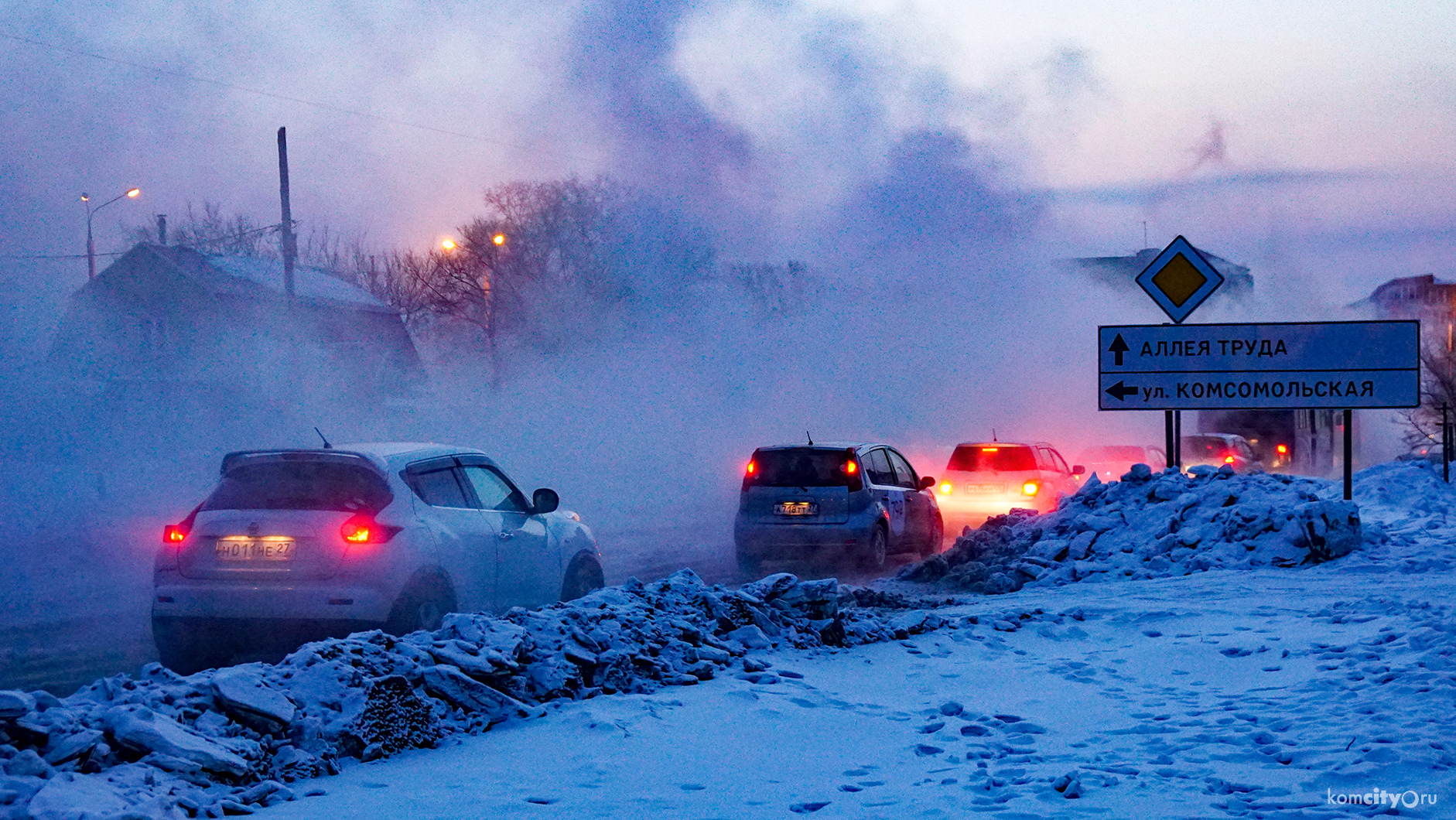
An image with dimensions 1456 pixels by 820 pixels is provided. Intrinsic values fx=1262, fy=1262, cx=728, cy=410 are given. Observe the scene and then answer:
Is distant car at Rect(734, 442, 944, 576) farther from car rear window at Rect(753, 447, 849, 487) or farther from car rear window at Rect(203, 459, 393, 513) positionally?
car rear window at Rect(203, 459, 393, 513)

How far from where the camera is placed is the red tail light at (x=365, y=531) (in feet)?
25.5

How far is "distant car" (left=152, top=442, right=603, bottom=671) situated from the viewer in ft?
25.3

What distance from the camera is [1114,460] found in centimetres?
2855

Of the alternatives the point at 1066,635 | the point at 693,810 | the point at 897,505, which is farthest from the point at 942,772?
the point at 897,505

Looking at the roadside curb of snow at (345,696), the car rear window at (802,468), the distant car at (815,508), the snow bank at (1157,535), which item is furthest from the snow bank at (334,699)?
the car rear window at (802,468)

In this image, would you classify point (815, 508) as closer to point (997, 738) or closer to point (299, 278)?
point (997, 738)

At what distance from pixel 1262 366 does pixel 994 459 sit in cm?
528

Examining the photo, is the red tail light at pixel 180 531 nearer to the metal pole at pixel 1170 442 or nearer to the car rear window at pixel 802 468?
the car rear window at pixel 802 468

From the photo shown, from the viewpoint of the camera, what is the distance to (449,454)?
8977 mm

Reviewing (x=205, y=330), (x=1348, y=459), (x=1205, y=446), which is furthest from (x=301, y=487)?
(x=205, y=330)

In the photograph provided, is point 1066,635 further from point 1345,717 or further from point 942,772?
point 942,772

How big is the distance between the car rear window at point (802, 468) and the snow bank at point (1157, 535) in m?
1.50

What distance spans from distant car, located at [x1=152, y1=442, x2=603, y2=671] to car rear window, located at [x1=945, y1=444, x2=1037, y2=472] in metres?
12.6

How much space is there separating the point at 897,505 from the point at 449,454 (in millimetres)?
7936
